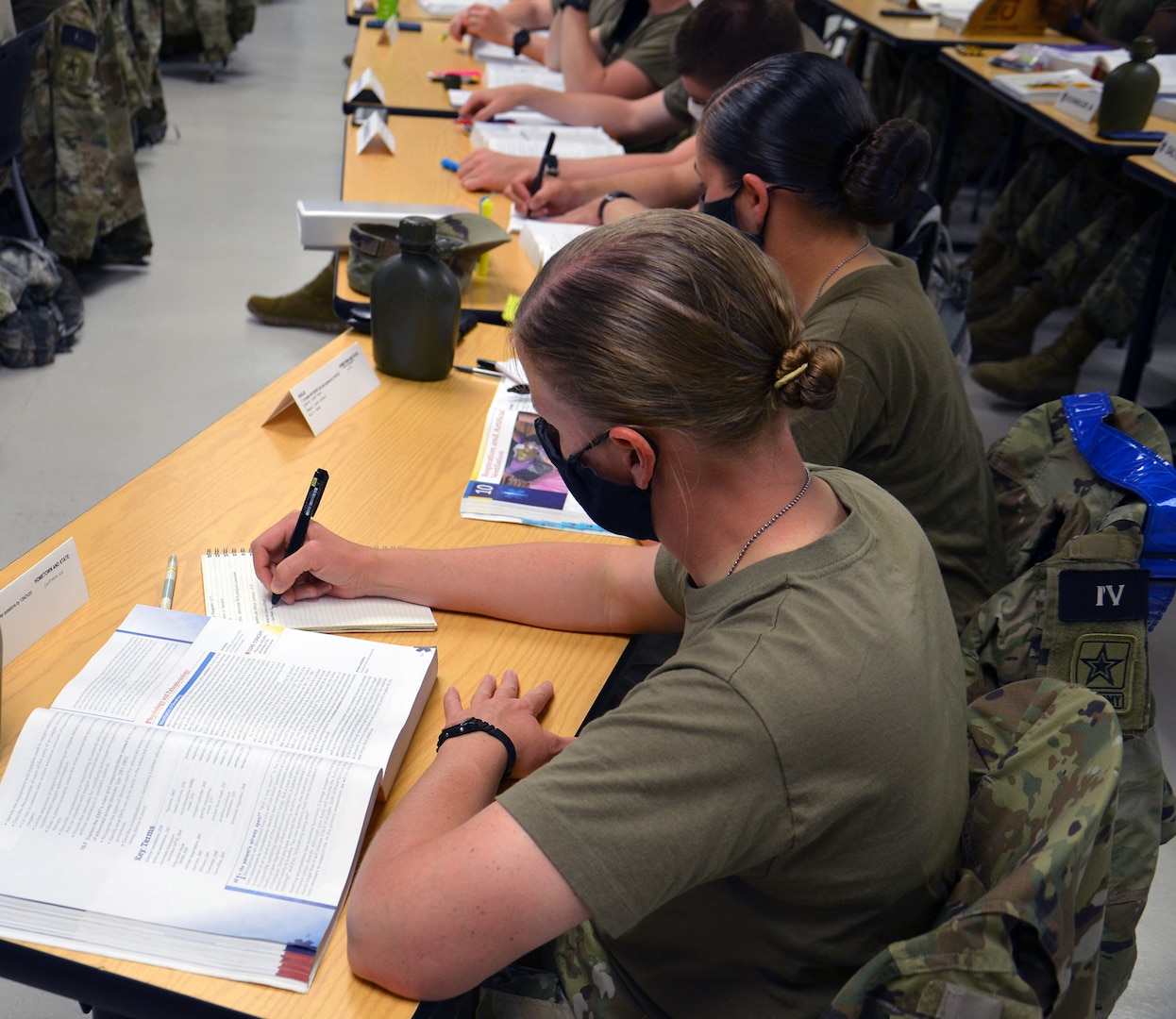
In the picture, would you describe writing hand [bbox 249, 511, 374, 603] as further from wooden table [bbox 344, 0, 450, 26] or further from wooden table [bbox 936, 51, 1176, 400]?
wooden table [bbox 344, 0, 450, 26]

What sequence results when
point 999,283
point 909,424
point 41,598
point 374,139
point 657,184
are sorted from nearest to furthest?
point 41,598
point 909,424
point 657,184
point 374,139
point 999,283

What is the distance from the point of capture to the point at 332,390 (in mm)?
1706

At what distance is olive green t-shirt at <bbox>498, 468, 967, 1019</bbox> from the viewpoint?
2.56 ft

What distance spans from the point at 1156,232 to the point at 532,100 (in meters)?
1.90

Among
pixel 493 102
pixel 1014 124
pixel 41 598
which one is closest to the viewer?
pixel 41 598

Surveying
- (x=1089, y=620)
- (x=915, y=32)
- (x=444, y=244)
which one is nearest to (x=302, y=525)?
(x=444, y=244)

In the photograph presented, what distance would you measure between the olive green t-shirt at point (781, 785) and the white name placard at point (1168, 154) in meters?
2.46

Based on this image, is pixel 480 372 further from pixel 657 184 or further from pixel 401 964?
pixel 401 964

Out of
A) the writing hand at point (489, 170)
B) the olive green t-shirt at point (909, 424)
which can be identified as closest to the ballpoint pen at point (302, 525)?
the olive green t-shirt at point (909, 424)

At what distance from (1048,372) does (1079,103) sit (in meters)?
0.81

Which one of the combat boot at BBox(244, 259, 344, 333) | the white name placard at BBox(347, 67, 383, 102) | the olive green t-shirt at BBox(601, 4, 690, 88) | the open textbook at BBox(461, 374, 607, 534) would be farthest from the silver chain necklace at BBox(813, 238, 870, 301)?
the combat boot at BBox(244, 259, 344, 333)

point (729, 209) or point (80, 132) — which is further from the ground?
point (729, 209)

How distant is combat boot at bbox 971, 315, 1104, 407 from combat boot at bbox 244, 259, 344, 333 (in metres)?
2.12

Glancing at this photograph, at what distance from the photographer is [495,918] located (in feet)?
2.58
